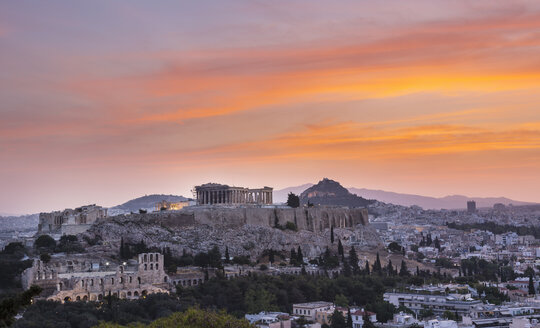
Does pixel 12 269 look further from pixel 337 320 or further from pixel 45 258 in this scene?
pixel 337 320

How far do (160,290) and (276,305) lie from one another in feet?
23.4

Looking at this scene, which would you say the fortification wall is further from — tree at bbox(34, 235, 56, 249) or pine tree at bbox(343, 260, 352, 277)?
pine tree at bbox(343, 260, 352, 277)

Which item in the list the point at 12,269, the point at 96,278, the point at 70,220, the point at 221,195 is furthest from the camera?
the point at 221,195

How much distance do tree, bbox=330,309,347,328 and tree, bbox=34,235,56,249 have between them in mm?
23078

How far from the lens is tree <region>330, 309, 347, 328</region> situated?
48406 mm

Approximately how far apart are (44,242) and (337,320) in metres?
24.9

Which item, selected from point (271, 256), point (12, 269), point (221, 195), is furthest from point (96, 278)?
point (221, 195)

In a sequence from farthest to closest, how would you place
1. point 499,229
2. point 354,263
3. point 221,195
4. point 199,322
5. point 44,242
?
point 499,229
point 221,195
point 354,263
point 44,242
point 199,322

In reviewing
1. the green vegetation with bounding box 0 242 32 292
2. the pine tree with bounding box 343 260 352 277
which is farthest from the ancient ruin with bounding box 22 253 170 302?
the pine tree with bounding box 343 260 352 277

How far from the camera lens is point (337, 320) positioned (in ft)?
160

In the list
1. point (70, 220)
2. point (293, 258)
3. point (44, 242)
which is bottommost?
point (293, 258)

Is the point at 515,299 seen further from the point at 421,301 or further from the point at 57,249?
the point at 57,249

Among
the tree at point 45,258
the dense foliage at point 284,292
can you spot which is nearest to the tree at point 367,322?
the dense foliage at point 284,292

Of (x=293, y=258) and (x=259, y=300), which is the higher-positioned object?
(x=293, y=258)
